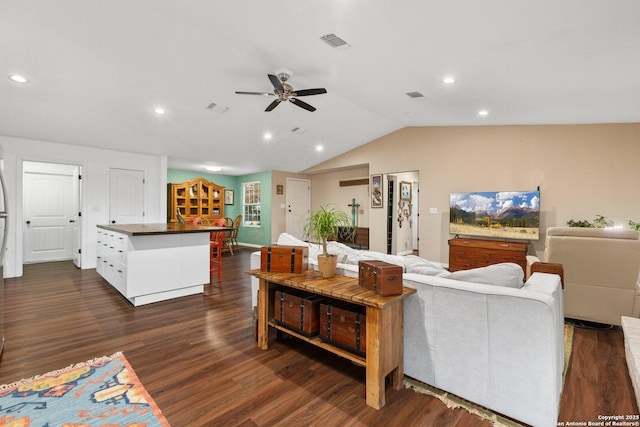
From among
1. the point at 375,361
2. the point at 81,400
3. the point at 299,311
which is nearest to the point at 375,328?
the point at 375,361

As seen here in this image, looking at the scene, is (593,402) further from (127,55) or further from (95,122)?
(95,122)

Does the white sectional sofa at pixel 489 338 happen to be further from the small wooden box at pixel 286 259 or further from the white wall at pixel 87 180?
the white wall at pixel 87 180

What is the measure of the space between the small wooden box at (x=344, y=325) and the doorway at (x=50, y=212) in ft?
20.9

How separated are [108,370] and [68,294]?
269 centimetres

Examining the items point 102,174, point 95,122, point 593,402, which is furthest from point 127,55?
point 593,402

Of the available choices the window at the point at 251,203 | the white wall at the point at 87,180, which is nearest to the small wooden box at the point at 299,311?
the white wall at the point at 87,180

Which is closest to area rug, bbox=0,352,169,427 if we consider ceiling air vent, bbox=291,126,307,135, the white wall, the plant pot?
the plant pot

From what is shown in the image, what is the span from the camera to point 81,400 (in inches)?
71.8

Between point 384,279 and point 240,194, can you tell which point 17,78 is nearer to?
point 384,279

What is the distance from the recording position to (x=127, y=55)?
10.7 feet

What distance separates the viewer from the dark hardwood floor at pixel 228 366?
5.73 feet

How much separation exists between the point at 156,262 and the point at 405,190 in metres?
6.26

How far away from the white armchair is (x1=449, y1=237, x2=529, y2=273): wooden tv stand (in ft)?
5.59

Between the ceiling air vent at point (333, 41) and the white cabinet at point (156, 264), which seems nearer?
the ceiling air vent at point (333, 41)
